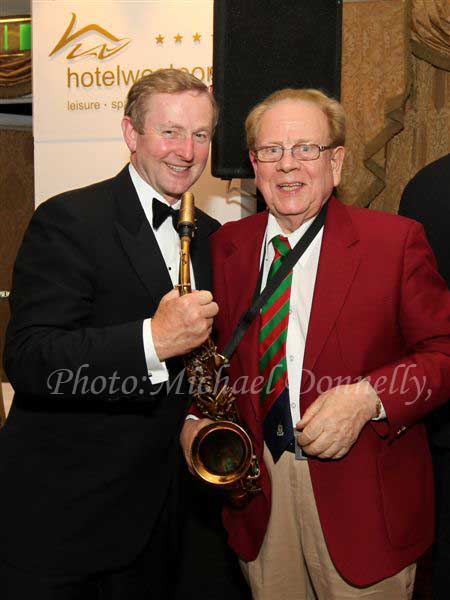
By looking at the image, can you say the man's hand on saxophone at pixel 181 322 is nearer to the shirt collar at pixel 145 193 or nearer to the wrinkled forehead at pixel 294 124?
the shirt collar at pixel 145 193

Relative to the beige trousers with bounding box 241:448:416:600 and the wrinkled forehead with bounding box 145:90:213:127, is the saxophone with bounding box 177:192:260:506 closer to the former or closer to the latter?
the beige trousers with bounding box 241:448:416:600

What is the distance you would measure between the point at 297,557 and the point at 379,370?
2.22 feet

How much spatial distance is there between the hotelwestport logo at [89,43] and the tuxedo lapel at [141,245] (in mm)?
2674

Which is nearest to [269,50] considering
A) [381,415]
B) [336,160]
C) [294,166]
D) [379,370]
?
[336,160]

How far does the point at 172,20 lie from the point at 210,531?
3.13 m

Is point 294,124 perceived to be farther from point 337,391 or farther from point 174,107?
point 337,391

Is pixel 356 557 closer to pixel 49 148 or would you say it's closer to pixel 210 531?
pixel 210 531

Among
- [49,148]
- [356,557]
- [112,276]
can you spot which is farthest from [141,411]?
[49,148]

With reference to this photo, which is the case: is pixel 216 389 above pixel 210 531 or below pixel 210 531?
above

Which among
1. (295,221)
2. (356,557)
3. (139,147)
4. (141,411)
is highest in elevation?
(139,147)

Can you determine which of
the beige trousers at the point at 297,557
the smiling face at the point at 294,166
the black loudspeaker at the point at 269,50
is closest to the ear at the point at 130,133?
the smiling face at the point at 294,166

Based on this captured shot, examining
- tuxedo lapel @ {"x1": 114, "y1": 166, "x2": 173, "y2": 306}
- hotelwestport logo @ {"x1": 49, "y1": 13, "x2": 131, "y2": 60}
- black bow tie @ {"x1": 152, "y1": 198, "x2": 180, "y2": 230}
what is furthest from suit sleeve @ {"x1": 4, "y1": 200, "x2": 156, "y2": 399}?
hotelwestport logo @ {"x1": 49, "y1": 13, "x2": 131, "y2": 60}

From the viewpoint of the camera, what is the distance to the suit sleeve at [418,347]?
211 cm

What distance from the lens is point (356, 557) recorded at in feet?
7.12
